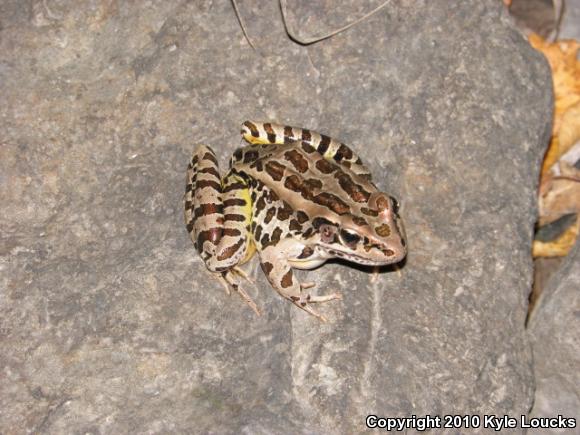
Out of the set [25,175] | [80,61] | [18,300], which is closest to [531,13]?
[80,61]

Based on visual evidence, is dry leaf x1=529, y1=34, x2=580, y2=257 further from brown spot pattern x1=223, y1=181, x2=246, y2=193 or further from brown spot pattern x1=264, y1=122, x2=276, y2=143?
brown spot pattern x1=223, y1=181, x2=246, y2=193

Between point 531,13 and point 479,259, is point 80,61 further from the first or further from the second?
point 531,13

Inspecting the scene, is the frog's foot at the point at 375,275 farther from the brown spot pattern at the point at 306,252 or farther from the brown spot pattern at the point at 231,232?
the brown spot pattern at the point at 231,232

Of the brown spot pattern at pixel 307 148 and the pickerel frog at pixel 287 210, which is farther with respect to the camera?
the brown spot pattern at pixel 307 148

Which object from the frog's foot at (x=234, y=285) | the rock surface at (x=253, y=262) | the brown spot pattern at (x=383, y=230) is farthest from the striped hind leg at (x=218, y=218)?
the brown spot pattern at (x=383, y=230)

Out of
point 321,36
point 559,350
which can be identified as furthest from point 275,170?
point 559,350

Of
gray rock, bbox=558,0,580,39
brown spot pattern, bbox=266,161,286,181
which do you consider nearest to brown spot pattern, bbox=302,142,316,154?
brown spot pattern, bbox=266,161,286,181

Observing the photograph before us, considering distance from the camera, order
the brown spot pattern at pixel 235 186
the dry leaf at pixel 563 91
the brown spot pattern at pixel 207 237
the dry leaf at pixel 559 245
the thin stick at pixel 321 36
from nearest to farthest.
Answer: the brown spot pattern at pixel 207 237, the brown spot pattern at pixel 235 186, the thin stick at pixel 321 36, the dry leaf at pixel 559 245, the dry leaf at pixel 563 91
